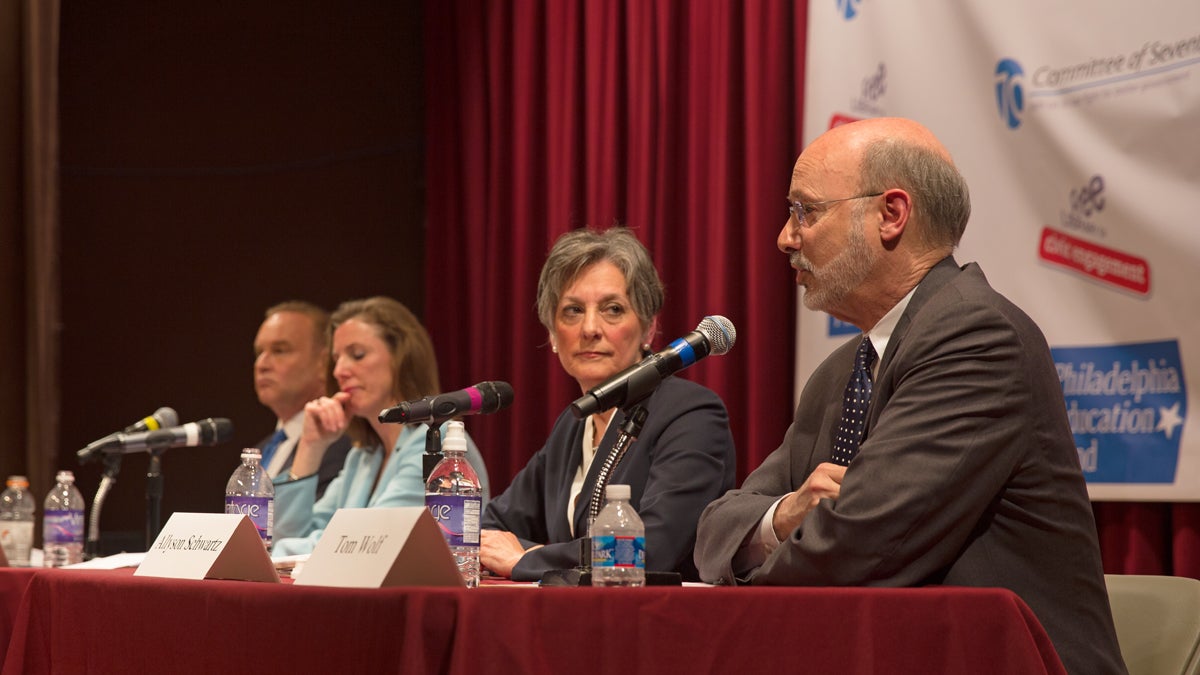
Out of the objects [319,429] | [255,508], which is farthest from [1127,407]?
[319,429]

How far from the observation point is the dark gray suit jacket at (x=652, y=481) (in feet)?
8.62

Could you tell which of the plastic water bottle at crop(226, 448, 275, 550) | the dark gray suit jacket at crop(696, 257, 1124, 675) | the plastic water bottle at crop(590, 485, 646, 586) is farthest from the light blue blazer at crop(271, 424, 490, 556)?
the dark gray suit jacket at crop(696, 257, 1124, 675)

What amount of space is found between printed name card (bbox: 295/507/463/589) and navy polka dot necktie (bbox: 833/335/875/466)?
773 mm

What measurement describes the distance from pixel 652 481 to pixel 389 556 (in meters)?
1.18

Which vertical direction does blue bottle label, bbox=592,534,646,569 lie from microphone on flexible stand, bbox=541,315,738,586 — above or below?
below

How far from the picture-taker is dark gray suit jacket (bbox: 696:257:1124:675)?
1.80 meters

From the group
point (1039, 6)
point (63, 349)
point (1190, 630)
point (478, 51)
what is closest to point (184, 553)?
point (1190, 630)

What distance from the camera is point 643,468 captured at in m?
2.85

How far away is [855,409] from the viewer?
2180mm

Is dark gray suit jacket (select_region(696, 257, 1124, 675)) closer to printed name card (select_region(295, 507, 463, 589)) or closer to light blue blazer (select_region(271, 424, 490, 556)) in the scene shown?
printed name card (select_region(295, 507, 463, 589))

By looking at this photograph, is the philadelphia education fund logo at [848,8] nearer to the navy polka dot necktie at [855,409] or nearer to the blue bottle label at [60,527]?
the navy polka dot necktie at [855,409]

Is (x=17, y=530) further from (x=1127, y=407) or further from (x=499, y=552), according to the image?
(x=1127, y=407)

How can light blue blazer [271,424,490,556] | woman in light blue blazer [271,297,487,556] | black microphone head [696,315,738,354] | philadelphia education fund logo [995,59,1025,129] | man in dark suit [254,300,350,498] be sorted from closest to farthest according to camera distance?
1. black microphone head [696,315,738,354]
2. philadelphia education fund logo [995,59,1025,129]
3. light blue blazer [271,424,490,556]
4. woman in light blue blazer [271,297,487,556]
5. man in dark suit [254,300,350,498]

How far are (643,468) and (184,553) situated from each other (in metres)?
1.13
